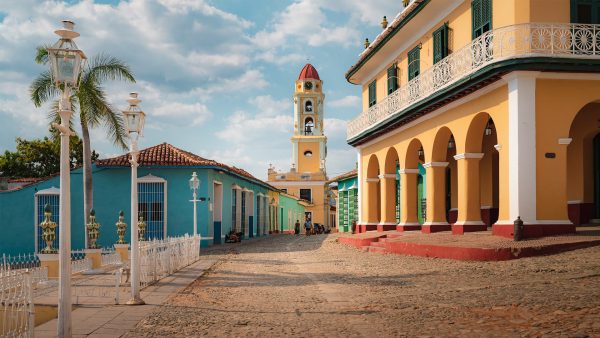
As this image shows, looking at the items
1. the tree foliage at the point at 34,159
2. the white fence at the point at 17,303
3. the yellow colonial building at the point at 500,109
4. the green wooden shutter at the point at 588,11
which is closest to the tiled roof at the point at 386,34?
the yellow colonial building at the point at 500,109

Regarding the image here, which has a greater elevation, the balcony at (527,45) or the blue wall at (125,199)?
the balcony at (527,45)

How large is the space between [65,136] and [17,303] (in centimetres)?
176

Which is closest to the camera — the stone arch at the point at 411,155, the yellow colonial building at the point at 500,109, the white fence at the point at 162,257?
the white fence at the point at 162,257

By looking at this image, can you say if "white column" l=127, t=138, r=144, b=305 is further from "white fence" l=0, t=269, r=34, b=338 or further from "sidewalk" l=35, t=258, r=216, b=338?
"white fence" l=0, t=269, r=34, b=338

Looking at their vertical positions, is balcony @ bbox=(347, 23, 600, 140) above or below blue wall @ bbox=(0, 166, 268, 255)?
above

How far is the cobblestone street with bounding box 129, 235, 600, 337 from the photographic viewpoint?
721 cm

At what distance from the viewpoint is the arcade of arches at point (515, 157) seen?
1405 centimetres

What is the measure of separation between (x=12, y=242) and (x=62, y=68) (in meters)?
21.6

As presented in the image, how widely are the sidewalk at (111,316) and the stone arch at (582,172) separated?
34.0 ft

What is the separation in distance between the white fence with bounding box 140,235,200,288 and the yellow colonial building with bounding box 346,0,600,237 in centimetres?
735

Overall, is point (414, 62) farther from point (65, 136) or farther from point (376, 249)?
point (65, 136)

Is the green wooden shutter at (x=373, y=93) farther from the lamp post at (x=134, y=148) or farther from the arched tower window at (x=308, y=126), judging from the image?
the arched tower window at (x=308, y=126)

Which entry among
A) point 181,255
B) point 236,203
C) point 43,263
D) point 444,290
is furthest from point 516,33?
point 236,203

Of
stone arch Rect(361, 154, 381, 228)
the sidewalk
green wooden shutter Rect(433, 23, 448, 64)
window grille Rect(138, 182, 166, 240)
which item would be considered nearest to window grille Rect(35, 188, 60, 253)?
window grille Rect(138, 182, 166, 240)
